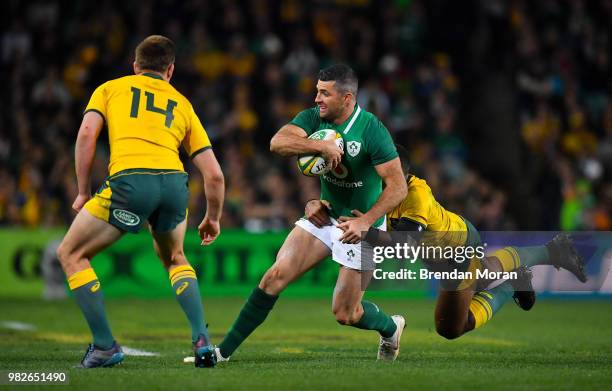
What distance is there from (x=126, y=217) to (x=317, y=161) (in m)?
1.47

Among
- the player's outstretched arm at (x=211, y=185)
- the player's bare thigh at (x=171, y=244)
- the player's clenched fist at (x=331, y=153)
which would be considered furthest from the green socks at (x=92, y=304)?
the player's clenched fist at (x=331, y=153)

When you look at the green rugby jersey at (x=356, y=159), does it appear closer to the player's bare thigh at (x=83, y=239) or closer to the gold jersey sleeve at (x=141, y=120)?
the gold jersey sleeve at (x=141, y=120)

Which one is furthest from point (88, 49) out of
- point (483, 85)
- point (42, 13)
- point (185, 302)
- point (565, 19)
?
point (185, 302)

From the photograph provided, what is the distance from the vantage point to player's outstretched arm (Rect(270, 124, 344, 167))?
325 inches

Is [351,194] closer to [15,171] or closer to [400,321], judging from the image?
[400,321]

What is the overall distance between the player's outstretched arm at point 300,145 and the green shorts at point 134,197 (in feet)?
2.81

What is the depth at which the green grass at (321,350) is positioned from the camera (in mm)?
7453

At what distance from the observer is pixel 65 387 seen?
7086mm

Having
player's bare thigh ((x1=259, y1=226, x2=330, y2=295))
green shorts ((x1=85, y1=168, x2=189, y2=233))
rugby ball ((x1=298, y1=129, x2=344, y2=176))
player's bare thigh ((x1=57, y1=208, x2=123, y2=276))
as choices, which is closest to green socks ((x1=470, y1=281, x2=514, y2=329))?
player's bare thigh ((x1=259, y1=226, x2=330, y2=295))

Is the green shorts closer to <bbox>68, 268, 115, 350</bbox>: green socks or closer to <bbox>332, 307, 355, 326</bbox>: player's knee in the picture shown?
<bbox>68, 268, 115, 350</bbox>: green socks

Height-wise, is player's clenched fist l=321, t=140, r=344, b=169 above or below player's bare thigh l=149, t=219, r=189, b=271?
above

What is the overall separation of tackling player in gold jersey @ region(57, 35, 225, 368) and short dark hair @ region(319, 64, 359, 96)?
110 cm

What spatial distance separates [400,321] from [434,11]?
13.7 m

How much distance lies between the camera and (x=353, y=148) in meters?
8.59
